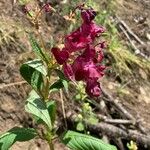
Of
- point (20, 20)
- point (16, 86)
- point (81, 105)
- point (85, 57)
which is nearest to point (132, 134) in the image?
point (81, 105)

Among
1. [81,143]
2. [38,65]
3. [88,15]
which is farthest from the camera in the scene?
[81,143]

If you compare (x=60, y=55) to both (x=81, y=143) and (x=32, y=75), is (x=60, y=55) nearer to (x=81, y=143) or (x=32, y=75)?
(x=32, y=75)

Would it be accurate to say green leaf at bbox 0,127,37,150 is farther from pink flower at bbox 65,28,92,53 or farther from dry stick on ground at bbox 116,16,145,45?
dry stick on ground at bbox 116,16,145,45

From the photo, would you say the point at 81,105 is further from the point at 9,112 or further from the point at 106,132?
the point at 9,112

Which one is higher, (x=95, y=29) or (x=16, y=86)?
(x=95, y=29)

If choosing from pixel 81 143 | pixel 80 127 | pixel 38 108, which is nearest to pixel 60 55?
pixel 38 108

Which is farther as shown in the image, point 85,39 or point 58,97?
point 58,97

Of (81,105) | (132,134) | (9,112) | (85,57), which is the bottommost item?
(132,134)
